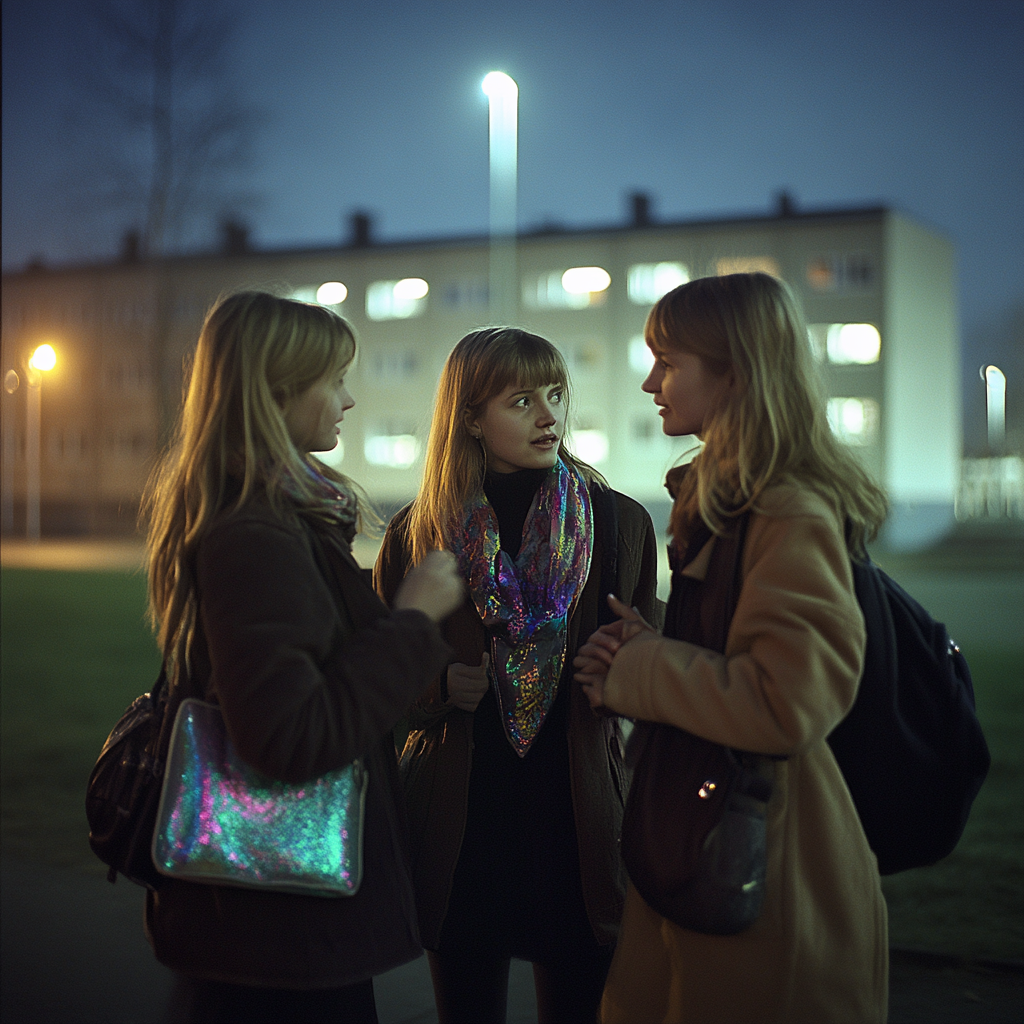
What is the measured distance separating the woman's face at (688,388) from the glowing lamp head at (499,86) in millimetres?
6666

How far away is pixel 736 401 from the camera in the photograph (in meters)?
1.96

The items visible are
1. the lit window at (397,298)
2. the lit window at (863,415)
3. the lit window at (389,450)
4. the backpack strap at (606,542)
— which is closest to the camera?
the backpack strap at (606,542)

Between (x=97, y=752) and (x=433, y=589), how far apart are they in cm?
634

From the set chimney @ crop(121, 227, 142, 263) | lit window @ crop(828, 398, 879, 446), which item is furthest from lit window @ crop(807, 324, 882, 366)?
chimney @ crop(121, 227, 142, 263)

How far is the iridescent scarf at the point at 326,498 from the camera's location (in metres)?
1.89

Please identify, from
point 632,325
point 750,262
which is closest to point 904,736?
point 750,262

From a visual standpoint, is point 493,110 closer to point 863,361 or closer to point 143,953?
point 143,953

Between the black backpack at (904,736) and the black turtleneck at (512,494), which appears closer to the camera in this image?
the black backpack at (904,736)

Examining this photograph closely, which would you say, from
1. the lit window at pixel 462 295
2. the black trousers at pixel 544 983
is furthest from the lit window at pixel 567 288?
the black trousers at pixel 544 983

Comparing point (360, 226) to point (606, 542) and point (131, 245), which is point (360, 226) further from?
point (606, 542)

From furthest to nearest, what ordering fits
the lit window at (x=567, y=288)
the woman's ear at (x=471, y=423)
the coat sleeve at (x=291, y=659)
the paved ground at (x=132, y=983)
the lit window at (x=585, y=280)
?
the lit window at (x=567, y=288), the lit window at (x=585, y=280), the paved ground at (x=132, y=983), the woman's ear at (x=471, y=423), the coat sleeve at (x=291, y=659)

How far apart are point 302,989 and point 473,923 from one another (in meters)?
0.75

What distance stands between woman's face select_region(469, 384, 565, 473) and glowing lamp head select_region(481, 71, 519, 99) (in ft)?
19.8

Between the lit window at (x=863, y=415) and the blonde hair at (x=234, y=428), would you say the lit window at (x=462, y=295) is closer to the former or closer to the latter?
the lit window at (x=863, y=415)
